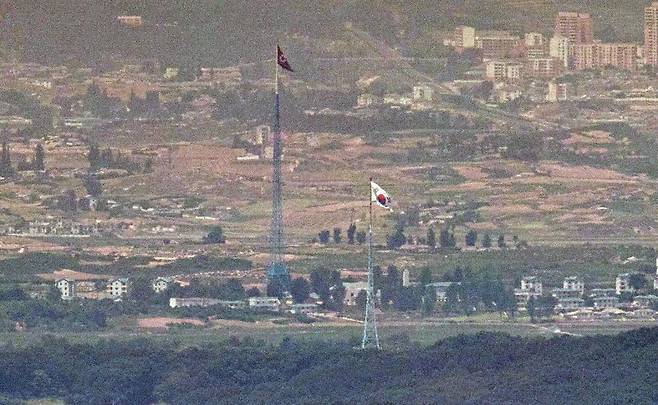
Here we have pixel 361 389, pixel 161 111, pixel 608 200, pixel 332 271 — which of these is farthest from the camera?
pixel 161 111

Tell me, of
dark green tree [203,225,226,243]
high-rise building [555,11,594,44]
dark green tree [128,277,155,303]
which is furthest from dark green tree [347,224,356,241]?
high-rise building [555,11,594,44]

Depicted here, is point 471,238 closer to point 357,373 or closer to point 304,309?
point 304,309

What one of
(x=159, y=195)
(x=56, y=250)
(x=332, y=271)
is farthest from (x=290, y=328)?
(x=159, y=195)

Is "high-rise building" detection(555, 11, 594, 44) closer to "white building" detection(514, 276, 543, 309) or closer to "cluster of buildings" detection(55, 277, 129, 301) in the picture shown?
"white building" detection(514, 276, 543, 309)

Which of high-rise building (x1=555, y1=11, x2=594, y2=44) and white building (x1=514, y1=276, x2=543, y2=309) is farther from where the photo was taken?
high-rise building (x1=555, y1=11, x2=594, y2=44)

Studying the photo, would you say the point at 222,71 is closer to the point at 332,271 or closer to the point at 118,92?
the point at 118,92

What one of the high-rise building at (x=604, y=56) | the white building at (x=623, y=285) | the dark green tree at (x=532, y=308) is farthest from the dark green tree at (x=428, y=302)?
the high-rise building at (x=604, y=56)
